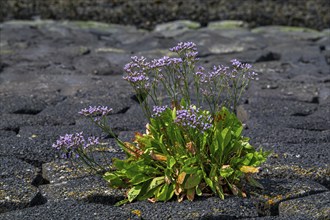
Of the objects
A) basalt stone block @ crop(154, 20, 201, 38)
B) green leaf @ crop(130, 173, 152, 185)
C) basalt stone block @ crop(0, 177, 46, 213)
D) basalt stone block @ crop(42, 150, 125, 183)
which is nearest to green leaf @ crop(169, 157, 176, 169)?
green leaf @ crop(130, 173, 152, 185)

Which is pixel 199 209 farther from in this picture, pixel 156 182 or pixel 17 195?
pixel 17 195

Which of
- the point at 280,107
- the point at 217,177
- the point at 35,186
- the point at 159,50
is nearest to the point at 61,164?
the point at 35,186

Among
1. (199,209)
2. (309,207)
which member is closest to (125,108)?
(199,209)

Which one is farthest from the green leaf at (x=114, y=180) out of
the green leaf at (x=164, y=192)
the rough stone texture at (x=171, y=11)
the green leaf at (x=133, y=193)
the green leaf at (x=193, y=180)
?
the rough stone texture at (x=171, y=11)

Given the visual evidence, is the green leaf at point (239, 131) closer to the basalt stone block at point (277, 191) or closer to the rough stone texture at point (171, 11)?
the basalt stone block at point (277, 191)

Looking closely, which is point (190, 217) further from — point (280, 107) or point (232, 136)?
point (280, 107)

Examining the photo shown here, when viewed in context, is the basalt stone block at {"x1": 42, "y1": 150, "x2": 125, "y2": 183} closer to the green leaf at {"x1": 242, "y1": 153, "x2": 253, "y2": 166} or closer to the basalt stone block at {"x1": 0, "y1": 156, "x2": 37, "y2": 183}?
the basalt stone block at {"x1": 0, "y1": 156, "x2": 37, "y2": 183}
